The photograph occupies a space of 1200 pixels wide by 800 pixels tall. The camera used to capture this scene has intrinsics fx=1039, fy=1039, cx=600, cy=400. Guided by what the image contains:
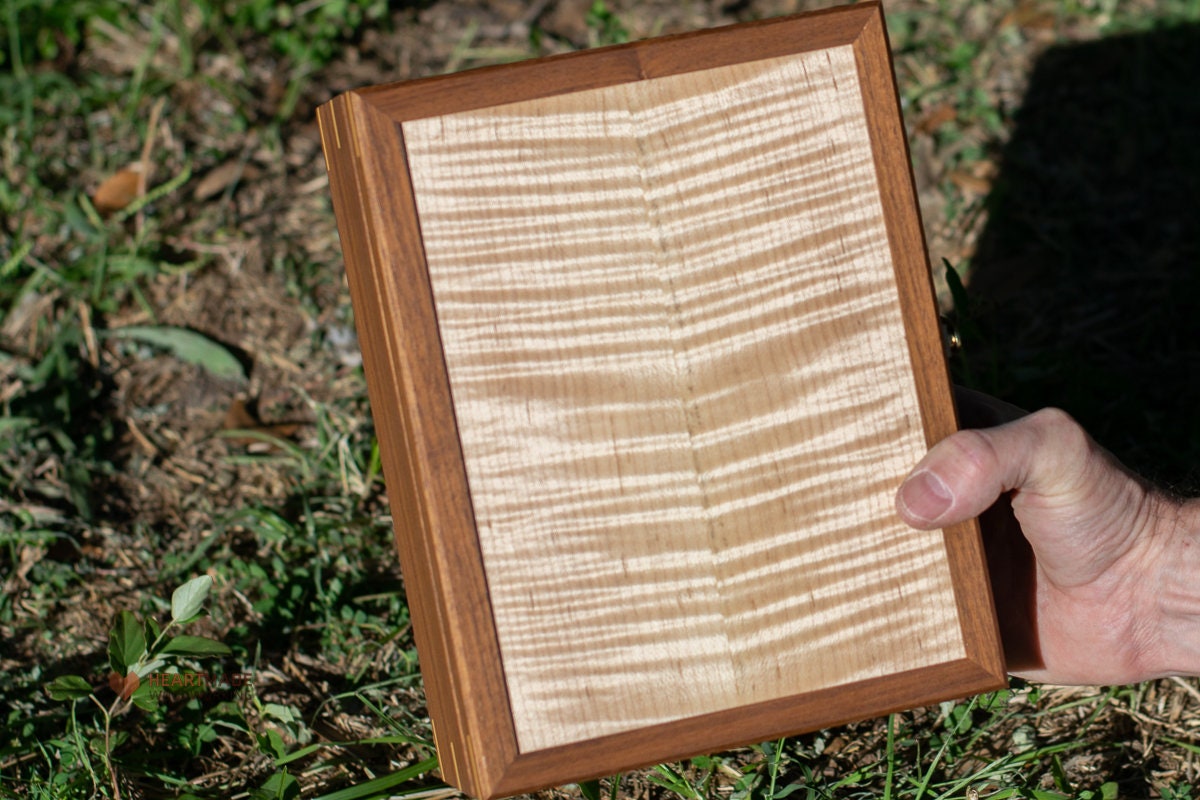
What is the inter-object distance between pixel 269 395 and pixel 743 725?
148cm

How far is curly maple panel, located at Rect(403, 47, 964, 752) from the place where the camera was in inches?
56.8

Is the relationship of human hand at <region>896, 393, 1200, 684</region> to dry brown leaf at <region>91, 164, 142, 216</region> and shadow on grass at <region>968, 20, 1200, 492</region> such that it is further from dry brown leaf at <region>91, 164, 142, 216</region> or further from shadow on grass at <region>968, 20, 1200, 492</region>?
dry brown leaf at <region>91, 164, 142, 216</region>

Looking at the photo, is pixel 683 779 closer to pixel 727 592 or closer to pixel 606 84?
pixel 727 592

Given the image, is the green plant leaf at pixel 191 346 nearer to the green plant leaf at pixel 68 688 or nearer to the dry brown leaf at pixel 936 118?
the green plant leaf at pixel 68 688

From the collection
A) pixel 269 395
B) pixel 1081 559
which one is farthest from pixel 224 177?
pixel 1081 559

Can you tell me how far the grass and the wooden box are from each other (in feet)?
1.12

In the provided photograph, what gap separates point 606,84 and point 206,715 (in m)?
1.32

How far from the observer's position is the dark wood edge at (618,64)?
56.4 inches

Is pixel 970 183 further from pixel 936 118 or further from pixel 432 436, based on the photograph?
pixel 432 436

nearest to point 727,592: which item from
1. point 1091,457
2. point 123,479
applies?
point 1091,457

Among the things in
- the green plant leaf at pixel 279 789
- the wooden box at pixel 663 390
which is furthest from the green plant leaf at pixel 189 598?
the wooden box at pixel 663 390

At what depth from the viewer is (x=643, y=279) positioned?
1469 mm

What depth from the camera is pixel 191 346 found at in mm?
2494

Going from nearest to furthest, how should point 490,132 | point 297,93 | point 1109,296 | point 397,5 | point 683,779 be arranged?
point 490,132, point 683,779, point 1109,296, point 297,93, point 397,5
